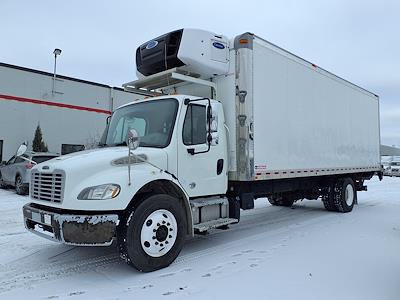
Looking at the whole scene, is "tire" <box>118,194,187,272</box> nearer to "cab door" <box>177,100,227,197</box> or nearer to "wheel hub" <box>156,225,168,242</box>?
"wheel hub" <box>156,225,168,242</box>

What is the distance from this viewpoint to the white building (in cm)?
1958

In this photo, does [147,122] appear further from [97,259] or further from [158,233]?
[97,259]

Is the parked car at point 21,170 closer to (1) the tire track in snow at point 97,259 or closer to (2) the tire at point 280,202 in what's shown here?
(2) the tire at point 280,202

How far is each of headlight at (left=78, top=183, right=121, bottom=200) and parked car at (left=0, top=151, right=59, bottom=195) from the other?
9.25 meters

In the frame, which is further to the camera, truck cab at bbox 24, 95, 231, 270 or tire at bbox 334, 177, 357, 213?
tire at bbox 334, 177, 357, 213

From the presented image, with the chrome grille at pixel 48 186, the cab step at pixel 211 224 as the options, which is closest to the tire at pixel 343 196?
the cab step at pixel 211 224

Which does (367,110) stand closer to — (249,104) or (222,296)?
(249,104)

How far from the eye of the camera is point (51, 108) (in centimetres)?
2133

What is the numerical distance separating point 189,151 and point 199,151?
0.21m

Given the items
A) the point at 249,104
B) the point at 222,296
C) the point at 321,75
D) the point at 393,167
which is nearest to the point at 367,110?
the point at 321,75

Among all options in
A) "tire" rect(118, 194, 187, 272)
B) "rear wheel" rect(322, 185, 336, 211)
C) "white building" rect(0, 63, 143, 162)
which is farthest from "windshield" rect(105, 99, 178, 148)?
"white building" rect(0, 63, 143, 162)

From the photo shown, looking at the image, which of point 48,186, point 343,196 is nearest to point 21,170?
point 48,186

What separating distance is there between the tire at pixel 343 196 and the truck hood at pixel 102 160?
6911mm

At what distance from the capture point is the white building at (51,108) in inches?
771
